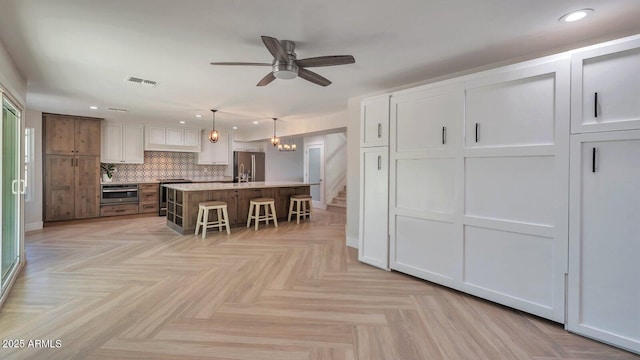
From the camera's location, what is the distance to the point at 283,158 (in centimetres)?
1030

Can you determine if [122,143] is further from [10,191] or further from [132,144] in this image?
[10,191]

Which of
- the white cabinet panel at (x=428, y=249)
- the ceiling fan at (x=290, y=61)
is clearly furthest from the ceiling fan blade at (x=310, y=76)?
the white cabinet panel at (x=428, y=249)

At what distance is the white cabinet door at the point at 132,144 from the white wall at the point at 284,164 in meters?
3.63

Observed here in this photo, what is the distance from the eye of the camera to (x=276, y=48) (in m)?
2.36

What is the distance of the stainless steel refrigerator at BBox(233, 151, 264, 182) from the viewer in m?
8.99

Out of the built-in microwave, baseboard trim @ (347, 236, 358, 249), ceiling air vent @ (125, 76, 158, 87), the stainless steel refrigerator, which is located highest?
ceiling air vent @ (125, 76, 158, 87)

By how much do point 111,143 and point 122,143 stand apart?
218 mm

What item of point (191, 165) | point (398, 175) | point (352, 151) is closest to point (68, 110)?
point (191, 165)

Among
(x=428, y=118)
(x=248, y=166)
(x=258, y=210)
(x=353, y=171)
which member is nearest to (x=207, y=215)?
(x=258, y=210)

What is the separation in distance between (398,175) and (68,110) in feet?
20.9

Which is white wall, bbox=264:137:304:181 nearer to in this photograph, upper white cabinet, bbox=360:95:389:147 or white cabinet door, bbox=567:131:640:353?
upper white cabinet, bbox=360:95:389:147

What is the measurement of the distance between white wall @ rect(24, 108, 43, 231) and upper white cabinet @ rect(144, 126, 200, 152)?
197cm

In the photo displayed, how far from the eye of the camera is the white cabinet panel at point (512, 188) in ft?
7.98

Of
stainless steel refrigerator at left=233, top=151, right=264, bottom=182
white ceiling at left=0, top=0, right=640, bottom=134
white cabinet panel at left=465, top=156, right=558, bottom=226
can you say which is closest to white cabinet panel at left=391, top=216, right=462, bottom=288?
white cabinet panel at left=465, top=156, right=558, bottom=226
